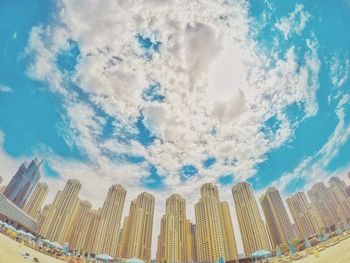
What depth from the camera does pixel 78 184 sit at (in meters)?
179

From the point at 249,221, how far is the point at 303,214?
63584 millimetres

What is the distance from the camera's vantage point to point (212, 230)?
427ft

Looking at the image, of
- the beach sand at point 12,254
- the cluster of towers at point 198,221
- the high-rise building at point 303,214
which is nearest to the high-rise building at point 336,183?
the cluster of towers at point 198,221

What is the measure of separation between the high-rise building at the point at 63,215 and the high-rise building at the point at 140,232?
47847 millimetres

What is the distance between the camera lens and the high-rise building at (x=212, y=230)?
410ft

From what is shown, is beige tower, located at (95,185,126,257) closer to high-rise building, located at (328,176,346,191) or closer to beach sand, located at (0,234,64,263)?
beach sand, located at (0,234,64,263)

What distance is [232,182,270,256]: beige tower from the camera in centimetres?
12962

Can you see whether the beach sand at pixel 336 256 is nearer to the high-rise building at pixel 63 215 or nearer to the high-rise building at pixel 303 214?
the high-rise building at pixel 303 214

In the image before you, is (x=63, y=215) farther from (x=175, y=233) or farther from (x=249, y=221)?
(x=249, y=221)

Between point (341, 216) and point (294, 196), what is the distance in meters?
35.1

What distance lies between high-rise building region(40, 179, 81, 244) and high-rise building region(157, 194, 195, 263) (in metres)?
73.3

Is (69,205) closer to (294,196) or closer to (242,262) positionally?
(242,262)

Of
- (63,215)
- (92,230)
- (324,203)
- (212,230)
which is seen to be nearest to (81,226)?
(92,230)

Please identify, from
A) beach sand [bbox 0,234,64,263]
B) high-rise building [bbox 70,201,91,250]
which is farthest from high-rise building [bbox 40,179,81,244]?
beach sand [bbox 0,234,64,263]
